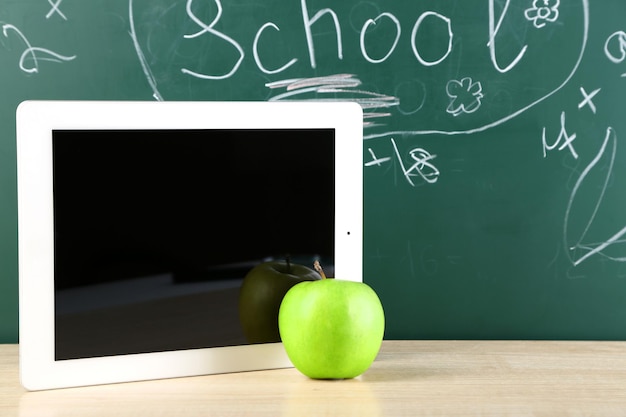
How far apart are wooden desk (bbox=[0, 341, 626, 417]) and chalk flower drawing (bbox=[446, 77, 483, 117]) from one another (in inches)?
16.1

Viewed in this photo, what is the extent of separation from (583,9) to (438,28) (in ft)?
0.79

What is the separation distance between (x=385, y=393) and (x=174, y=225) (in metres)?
0.35

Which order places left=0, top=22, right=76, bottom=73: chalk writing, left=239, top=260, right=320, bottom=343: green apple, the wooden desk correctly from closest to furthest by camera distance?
the wooden desk → left=239, top=260, right=320, bottom=343: green apple → left=0, top=22, right=76, bottom=73: chalk writing

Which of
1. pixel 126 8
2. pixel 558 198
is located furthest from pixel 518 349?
pixel 126 8

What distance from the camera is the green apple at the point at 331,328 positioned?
39.6 inches

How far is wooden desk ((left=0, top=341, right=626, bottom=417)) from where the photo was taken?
37.3 inches

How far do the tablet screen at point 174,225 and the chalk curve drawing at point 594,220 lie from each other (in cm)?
45

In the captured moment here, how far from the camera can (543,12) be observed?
131 cm

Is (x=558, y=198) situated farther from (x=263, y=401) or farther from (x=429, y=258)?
(x=263, y=401)

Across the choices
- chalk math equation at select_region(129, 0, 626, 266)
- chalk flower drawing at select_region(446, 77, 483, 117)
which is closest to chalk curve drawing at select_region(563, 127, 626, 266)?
chalk math equation at select_region(129, 0, 626, 266)

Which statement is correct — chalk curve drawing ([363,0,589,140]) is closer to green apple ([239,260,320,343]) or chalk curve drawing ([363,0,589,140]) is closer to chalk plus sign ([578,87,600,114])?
chalk plus sign ([578,87,600,114])

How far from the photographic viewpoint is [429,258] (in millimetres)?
1342

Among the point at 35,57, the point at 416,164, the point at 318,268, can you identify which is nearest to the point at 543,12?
the point at 416,164

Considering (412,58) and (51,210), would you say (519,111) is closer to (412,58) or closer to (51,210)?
(412,58)
